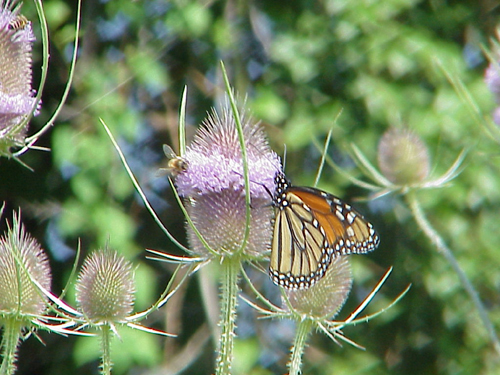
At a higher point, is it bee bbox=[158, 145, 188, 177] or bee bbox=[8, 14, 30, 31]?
bee bbox=[8, 14, 30, 31]

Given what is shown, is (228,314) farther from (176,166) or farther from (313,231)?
(313,231)

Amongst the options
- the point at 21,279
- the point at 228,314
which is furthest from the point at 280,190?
the point at 21,279

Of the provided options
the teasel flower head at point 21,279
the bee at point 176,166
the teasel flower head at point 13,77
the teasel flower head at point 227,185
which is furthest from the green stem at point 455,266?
the teasel flower head at point 13,77

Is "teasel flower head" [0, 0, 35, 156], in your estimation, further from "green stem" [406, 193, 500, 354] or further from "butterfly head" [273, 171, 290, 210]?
"green stem" [406, 193, 500, 354]

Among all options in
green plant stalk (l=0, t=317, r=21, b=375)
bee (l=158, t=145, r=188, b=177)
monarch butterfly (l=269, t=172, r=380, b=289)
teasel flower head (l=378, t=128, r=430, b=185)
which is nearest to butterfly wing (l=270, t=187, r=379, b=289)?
monarch butterfly (l=269, t=172, r=380, b=289)

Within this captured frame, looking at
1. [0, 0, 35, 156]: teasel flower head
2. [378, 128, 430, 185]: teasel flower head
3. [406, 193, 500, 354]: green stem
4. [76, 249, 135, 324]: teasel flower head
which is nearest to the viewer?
[0, 0, 35, 156]: teasel flower head

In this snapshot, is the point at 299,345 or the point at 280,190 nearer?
the point at 299,345

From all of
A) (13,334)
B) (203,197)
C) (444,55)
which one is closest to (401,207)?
(444,55)

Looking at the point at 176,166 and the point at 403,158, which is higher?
the point at 403,158
